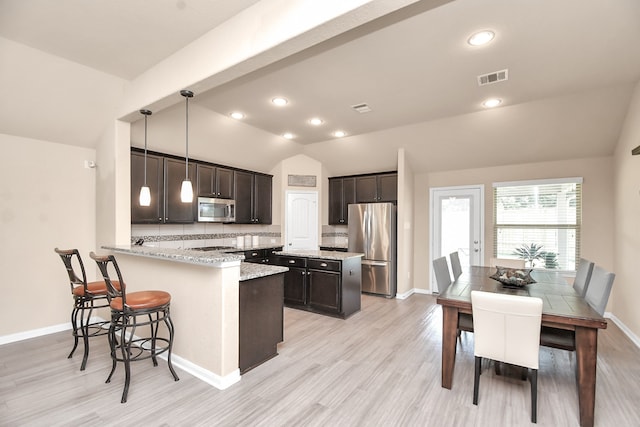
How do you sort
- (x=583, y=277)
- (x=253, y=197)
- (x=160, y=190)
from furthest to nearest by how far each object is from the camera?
(x=253, y=197), (x=160, y=190), (x=583, y=277)

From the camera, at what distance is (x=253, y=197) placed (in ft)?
18.9

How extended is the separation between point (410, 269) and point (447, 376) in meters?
3.49

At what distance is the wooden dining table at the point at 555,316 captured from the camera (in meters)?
2.02

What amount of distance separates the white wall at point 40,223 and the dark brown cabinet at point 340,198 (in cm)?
421

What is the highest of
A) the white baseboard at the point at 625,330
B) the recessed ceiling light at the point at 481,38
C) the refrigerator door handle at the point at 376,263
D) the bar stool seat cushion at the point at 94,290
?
the recessed ceiling light at the point at 481,38

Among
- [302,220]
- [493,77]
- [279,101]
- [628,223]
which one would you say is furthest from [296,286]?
[628,223]

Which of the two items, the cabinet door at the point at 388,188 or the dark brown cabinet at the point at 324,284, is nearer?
the dark brown cabinet at the point at 324,284

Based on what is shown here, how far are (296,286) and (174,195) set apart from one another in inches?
91.4

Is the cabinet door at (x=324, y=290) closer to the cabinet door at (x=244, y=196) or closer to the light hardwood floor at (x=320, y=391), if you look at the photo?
the light hardwood floor at (x=320, y=391)

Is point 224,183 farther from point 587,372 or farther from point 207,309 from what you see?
point 587,372

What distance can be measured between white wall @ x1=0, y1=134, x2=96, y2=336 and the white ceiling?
1.42 metres

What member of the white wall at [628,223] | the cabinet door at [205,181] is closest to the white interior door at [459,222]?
the white wall at [628,223]

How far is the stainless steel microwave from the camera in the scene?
4.81 meters

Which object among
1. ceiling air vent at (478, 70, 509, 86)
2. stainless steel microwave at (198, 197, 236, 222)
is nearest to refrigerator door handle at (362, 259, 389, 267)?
stainless steel microwave at (198, 197, 236, 222)
